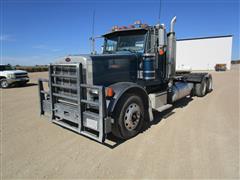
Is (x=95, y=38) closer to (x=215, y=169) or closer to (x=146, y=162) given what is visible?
(x=146, y=162)

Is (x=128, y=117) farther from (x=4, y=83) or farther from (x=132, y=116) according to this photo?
(x=4, y=83)

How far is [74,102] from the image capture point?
159 inches

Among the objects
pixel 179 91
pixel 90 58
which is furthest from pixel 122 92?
pixel 179 91

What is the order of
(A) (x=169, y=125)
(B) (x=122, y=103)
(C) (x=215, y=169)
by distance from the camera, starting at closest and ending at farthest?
(C) (x=215, y=169), (B) (x=122, y=103), (A) (x=169, y=125)

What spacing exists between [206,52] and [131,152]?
39312mm

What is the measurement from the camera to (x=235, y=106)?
255 inches

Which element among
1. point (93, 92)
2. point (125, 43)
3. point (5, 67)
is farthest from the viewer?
point (5, 67)

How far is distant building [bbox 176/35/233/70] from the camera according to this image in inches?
1379

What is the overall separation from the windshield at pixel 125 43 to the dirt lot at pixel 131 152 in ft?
7.66

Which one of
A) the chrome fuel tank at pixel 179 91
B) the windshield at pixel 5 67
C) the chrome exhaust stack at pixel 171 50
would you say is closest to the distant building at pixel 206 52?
the chrome fuel tank at pixel 179 91

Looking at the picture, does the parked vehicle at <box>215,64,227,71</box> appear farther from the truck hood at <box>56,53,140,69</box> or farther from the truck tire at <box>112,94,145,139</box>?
the truck tire at <box>112,94,145,139</box>

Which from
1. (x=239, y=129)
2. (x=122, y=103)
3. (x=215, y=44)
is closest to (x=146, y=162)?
(x=122, y=103)

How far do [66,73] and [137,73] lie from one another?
1942mm

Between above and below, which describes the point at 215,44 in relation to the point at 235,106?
above
